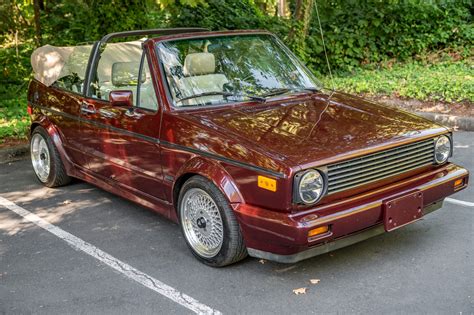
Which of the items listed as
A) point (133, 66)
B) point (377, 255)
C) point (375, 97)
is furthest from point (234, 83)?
point (375, 97)

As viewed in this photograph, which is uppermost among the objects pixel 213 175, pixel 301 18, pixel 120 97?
pixel 301 18

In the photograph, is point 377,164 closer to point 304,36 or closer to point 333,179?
point 333,179

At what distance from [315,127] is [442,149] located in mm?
1090

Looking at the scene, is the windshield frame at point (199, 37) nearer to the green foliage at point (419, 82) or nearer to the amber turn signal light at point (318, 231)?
the amber turn signal light at point (318, 231)

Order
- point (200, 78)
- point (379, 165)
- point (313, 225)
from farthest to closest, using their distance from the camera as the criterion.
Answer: point (200, 78)
point (379, 165)
point (313, 225)

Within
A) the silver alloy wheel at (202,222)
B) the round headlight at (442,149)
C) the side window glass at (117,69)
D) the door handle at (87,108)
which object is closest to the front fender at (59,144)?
the door handle at (87,108)

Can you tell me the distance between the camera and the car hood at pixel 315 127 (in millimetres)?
3988

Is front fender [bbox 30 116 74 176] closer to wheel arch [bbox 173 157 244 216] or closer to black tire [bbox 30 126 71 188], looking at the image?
black tire [bbox 30 126 71 188]

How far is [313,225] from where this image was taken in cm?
377

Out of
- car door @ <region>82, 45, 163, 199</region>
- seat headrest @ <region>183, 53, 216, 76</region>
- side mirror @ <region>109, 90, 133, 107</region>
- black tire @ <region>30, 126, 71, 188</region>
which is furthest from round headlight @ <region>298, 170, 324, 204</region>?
black tire @ <region>30, 126, 71, 188</region>

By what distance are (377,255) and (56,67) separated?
406cm

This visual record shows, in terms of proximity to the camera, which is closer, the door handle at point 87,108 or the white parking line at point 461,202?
the white parking line at point 461,202

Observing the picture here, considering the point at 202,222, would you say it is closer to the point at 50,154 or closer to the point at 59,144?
the point at 59,144

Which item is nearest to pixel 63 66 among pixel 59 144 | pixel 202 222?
pixel 59 144
